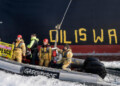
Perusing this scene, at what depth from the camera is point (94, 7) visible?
1192 cm

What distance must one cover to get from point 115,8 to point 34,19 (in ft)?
17.8

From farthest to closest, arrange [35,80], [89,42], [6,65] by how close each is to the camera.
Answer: [89,42] < [6,65] < [35,80]

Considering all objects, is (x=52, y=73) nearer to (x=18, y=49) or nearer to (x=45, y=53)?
(x=45, y=53)

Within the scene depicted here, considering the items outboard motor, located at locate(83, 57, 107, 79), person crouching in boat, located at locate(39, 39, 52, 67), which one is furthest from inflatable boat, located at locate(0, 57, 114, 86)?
person crouching in boat, located at locate(39, 39, 52, 67)

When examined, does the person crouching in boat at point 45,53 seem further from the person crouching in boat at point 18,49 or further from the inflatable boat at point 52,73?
the person crouching in boat at point 18,49

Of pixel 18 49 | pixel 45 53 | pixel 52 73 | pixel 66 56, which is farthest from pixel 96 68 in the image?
pixel 18 49

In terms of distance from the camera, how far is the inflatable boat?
6004 mm

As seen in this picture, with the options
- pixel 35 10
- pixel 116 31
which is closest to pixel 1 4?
pixel 35 10

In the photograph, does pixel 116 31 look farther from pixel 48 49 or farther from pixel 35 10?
pixel 48 49

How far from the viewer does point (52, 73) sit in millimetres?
6215

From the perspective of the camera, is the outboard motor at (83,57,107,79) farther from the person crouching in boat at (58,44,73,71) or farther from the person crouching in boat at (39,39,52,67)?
the person crouching in boat at (39,39,52,67)

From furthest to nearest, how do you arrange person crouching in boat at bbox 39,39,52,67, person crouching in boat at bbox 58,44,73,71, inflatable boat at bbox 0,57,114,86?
person crouching in boat at bbox 39,39,52,67 < person crouching in boat at bbox 58,44,73,71 < inflatable boat at bbox 0,57,114,86

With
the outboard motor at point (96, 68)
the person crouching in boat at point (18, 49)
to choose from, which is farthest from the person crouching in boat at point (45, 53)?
the outboard motor at point (96, 68)

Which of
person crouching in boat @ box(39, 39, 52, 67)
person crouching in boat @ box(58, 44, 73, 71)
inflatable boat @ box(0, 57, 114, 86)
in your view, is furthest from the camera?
person crouching in boat @ box(39, 39, 52, 67)
